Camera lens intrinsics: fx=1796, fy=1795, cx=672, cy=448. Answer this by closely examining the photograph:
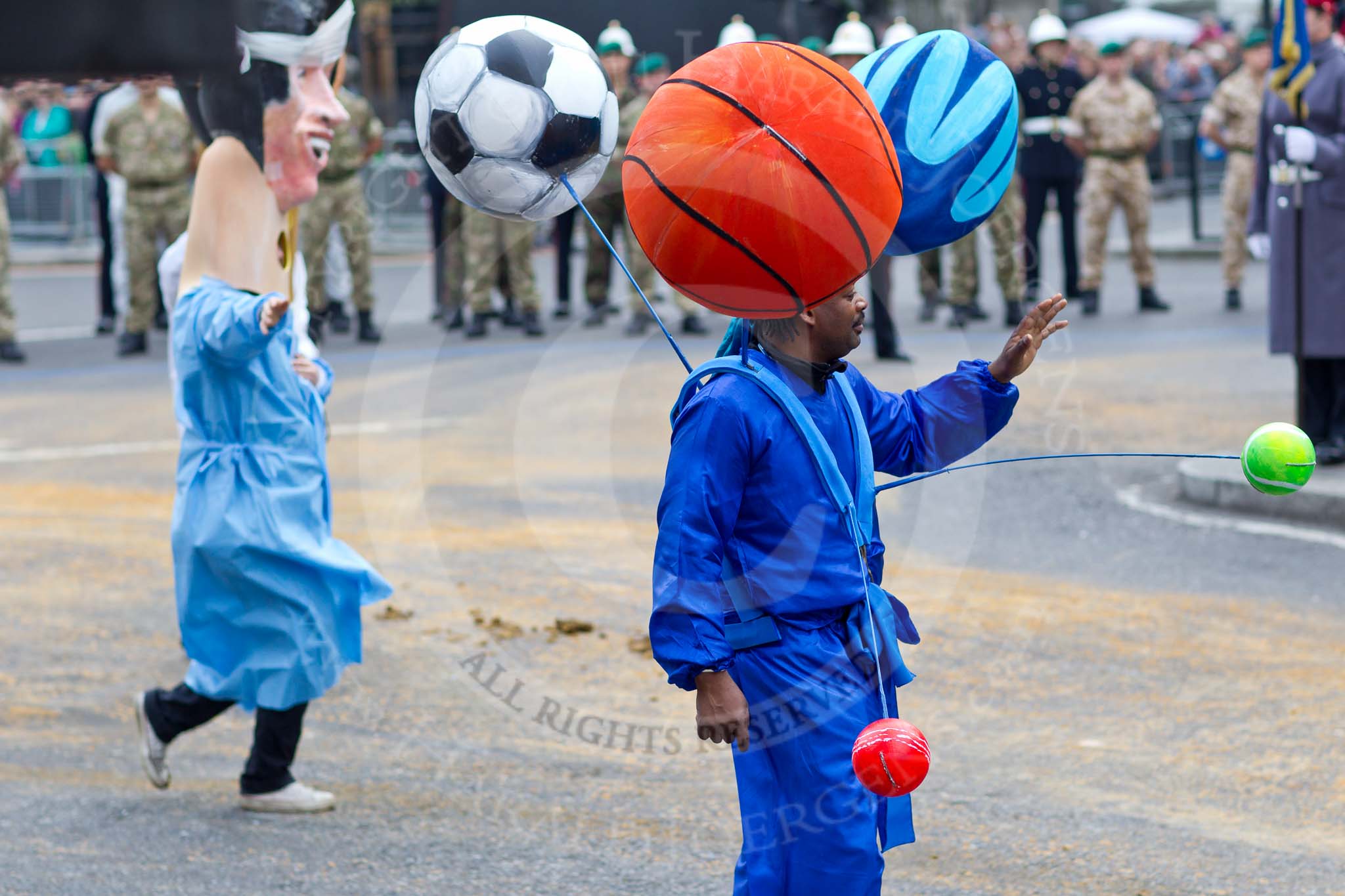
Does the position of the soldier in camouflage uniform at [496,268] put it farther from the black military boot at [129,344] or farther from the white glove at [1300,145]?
the white glove at [1300,145]

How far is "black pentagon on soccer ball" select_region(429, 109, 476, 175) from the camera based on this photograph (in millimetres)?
3428

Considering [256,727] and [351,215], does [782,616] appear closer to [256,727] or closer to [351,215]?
[256,727]

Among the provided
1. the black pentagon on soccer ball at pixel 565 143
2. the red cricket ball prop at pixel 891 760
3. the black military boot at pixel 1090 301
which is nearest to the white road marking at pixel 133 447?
the black military boot at pixel 1090 301

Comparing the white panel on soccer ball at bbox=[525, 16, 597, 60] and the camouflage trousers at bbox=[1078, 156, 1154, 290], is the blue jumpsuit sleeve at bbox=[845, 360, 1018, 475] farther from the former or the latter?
the camouflage trousers at bbox=[1078, 156, 1154, 290]

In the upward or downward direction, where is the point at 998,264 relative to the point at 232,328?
downward

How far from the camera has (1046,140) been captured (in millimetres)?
14914

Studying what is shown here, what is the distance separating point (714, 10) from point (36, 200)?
1096 centimetres

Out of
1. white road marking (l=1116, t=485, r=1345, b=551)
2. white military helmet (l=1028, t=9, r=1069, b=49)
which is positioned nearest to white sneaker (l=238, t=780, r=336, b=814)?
white road marking (l=1116, t=485, r=1345, b=551)

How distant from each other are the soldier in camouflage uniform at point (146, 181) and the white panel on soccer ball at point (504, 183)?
36.3 ft

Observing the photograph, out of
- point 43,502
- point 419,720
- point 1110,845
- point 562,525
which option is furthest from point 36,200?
point 1110,845

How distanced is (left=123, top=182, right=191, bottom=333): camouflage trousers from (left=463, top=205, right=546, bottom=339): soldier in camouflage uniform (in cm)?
235

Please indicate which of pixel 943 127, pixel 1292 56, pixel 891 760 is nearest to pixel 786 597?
pixel 891 760

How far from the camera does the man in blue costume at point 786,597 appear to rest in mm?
3131

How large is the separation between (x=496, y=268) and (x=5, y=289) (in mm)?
3877
